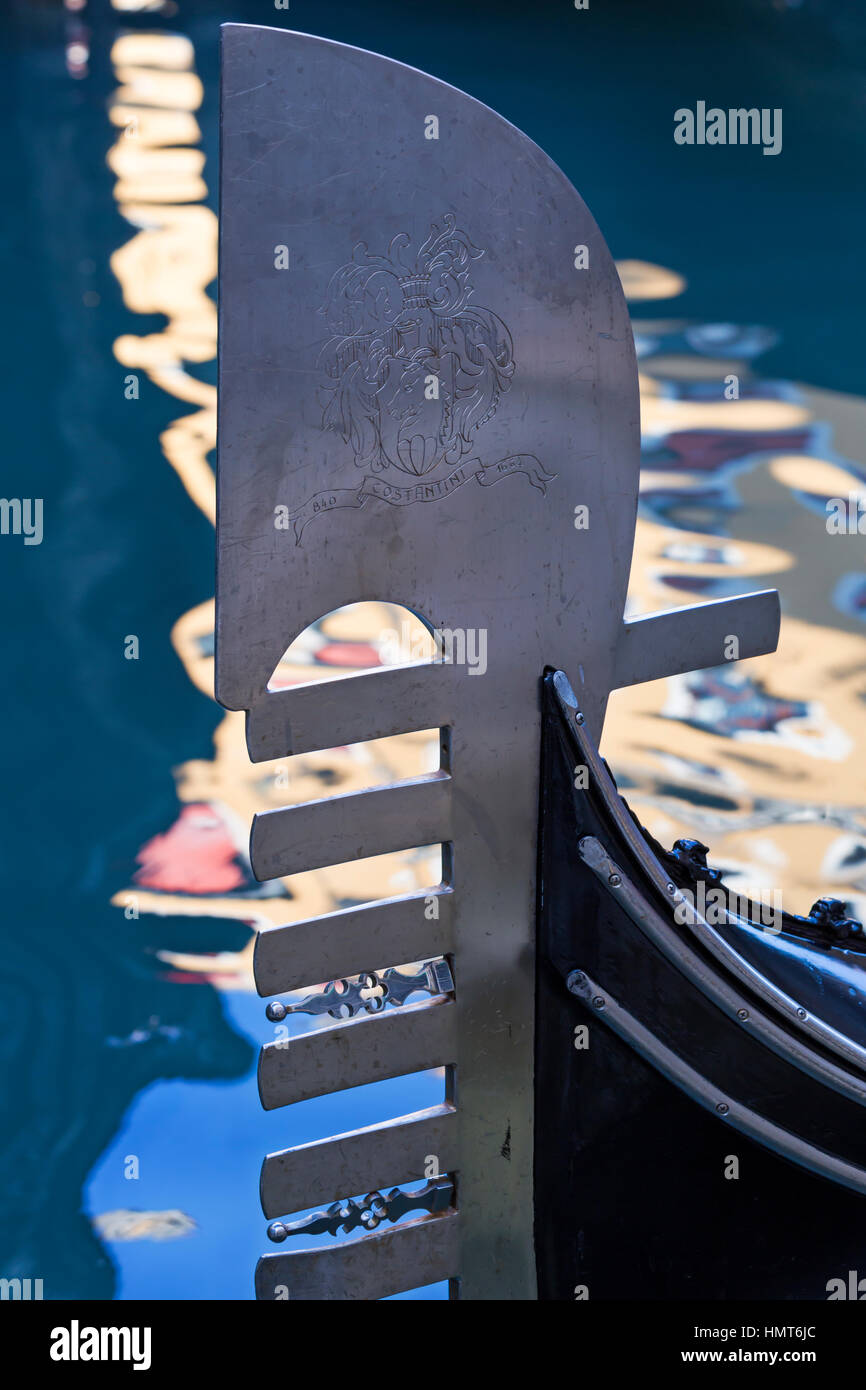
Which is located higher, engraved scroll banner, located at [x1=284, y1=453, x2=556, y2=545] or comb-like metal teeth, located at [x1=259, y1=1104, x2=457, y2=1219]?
engraved scroll banner, located at [x1=284, y1=453, x2=556, y2=545]

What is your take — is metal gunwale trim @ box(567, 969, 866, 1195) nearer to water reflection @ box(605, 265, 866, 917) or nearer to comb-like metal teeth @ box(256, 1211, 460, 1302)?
comb-like metal teeth @ box(256, 1211, 460, 1302)

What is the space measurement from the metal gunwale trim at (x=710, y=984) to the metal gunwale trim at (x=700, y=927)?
12mm

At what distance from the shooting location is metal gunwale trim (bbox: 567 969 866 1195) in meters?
1.14

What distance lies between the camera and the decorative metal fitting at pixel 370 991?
1.07 m

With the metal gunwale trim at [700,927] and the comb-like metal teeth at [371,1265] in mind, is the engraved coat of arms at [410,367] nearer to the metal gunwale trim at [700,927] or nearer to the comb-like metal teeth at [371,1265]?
the metal gunwale trim at [700,927]

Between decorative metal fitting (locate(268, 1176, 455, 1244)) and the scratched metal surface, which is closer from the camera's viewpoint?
the scratched metal surface

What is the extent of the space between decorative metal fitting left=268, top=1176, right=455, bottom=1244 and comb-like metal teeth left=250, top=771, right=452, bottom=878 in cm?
26

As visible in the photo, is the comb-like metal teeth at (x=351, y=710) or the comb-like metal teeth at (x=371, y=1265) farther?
the comb-like metal teeth at (x=371, y=1265)

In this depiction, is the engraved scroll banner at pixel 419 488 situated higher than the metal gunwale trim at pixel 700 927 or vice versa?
the engraved scroll banner at pixel 419 488

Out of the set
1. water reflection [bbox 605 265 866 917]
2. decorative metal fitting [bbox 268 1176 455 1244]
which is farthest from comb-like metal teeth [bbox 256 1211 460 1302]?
water reflection [bbox 605 265 866 917]

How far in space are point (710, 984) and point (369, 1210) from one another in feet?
1.00

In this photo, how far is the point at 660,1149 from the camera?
1187 mm

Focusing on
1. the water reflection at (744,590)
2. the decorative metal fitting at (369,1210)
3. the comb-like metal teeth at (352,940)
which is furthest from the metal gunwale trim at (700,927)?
the water reflection at (744,590)

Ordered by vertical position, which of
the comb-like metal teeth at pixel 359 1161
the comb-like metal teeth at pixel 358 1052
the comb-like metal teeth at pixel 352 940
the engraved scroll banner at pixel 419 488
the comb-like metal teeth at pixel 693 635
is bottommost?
the comb-like metal teeth at pixel 359 1161
